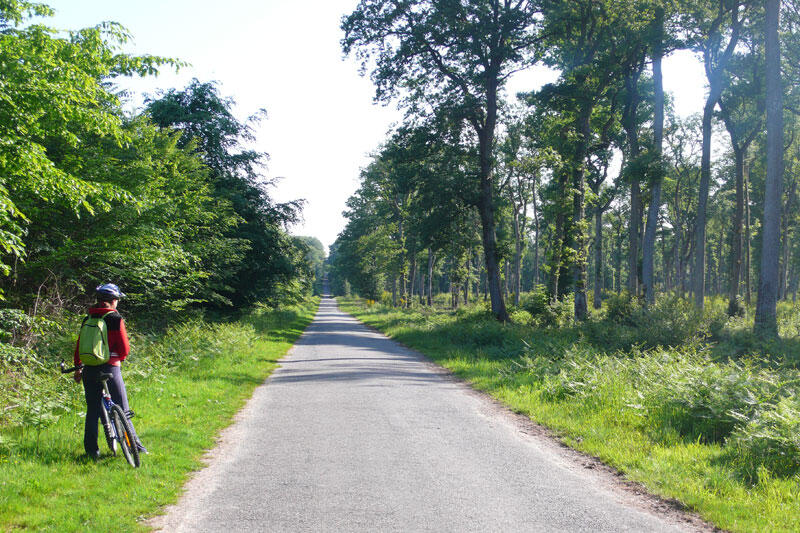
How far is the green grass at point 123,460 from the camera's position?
4625 millimetres

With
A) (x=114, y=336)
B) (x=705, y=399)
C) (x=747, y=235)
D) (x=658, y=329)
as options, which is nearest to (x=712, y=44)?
(x=658, y=329)

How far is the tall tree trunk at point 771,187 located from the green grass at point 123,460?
638 inches

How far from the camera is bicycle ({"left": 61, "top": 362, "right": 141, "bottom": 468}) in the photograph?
19.4ft

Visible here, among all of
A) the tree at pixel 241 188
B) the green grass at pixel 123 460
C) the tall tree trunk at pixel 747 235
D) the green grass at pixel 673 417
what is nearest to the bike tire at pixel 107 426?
the green grass at pixel 123 460

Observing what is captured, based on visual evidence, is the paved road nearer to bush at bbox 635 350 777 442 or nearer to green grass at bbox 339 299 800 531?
green grass at bbox 339 299 800 531

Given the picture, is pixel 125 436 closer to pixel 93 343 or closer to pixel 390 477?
pixel 93 343

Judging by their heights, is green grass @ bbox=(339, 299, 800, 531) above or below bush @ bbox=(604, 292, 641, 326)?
below

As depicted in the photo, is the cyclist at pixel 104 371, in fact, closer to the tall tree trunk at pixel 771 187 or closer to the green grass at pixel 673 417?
the green grass at pixel 673 417

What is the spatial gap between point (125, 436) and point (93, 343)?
3.64ft

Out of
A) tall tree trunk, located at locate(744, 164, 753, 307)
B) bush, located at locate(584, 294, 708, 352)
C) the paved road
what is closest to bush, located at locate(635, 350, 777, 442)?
the paved road

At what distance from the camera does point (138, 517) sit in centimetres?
467

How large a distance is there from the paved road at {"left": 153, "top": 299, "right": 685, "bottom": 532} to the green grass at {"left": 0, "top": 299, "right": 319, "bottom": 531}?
1.17ft

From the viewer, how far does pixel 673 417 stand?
8.27 m

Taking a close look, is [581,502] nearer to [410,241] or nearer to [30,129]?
[30,129]
